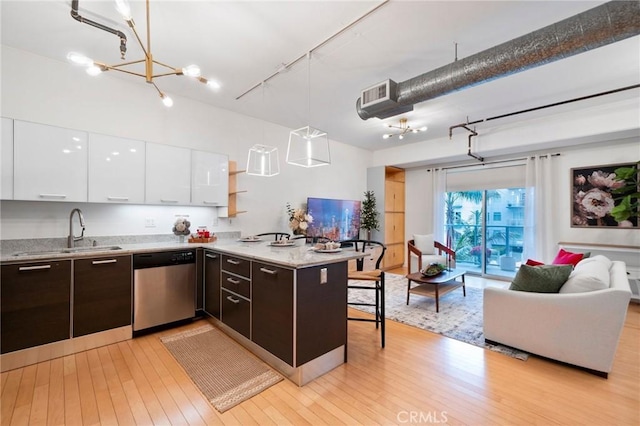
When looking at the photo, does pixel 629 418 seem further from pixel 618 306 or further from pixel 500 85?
pixel 500 85

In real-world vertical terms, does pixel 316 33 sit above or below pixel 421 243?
above

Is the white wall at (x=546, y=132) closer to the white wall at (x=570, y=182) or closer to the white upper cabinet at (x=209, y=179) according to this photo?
the white wall at (x=570, y=182)

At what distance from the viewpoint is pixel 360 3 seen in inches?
87.4

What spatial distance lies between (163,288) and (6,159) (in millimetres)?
1880

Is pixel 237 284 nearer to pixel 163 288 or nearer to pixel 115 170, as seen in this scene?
pixel 163 288

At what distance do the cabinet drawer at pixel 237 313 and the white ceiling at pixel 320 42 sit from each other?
2.56 meters

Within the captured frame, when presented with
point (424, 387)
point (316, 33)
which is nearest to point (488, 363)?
point (424, 387)

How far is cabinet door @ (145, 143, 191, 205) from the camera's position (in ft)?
11.2

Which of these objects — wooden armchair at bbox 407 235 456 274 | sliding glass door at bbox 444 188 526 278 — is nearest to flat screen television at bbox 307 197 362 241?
wooden armchair at bbox 407 235 456 274

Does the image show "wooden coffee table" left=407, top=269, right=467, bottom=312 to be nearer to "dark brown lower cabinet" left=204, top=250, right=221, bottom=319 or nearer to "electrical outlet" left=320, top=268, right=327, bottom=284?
→ "electrical outlet" left=320, top=268, right=327, bottom=284

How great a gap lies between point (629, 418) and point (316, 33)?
3823mm

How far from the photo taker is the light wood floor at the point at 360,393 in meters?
1.85

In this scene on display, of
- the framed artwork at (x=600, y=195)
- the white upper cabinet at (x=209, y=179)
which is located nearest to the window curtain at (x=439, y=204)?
the framed artwork at (x=600, y=195)

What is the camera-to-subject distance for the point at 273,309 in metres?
2.30
